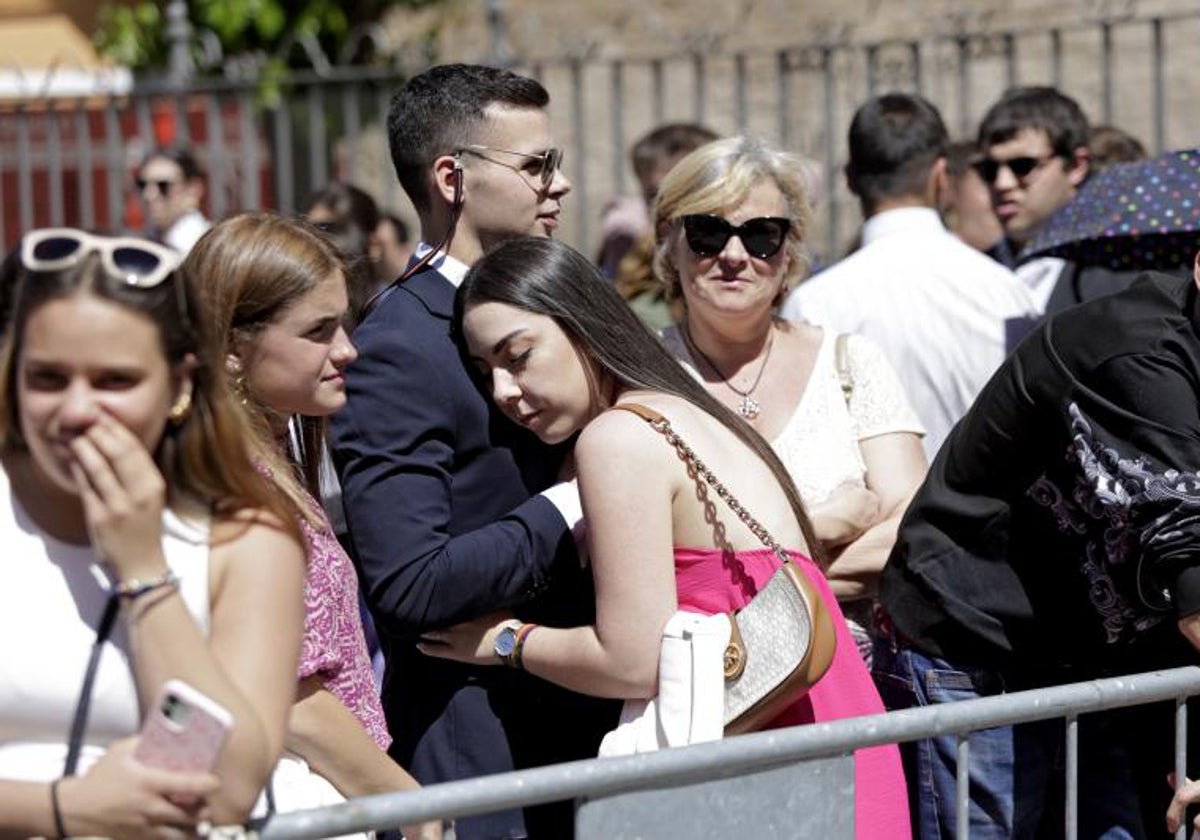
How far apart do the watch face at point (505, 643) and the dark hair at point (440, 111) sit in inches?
35.9

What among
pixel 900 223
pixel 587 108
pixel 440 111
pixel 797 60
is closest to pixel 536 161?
pixel 440 111

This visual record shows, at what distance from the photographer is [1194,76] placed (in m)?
12.5

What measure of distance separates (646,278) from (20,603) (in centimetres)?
345

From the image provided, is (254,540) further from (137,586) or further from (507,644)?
(507,644)

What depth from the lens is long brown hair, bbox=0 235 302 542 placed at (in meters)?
2.32

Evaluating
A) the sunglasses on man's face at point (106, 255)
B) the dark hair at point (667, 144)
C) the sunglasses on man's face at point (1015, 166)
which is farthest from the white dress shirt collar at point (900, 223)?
the sunglasses on man's face at point (106, 255)

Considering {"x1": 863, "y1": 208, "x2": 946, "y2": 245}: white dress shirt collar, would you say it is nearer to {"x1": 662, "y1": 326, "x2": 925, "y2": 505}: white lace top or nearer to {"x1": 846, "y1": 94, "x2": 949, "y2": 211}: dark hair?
{"x1": 846, "y1": 94, "x2": 949, "y2": 211}: dark hair

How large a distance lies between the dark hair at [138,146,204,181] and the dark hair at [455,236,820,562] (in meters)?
5.76

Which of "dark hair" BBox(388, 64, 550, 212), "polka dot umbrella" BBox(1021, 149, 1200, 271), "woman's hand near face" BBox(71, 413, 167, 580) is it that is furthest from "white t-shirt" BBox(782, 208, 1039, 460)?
"woman's hand near face" BBox(71, 413, 167, 580)

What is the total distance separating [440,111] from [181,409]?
1440 mm

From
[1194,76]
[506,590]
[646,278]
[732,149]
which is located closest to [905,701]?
[506,590]

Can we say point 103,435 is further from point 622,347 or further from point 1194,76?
point 1194,76

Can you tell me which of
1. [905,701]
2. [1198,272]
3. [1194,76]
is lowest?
[905,701]

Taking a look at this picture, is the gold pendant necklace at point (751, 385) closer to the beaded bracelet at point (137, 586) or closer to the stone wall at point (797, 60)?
the beaded bracelet at point (137, 586)
